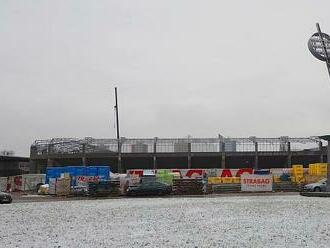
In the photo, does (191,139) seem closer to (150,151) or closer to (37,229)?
(150,151)

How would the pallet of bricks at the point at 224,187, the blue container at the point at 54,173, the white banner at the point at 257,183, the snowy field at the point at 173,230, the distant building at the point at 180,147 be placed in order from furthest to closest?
the distant building at the point at 180,147, the blue container at the point at 54,173, the white banner at the point at 257,183, the pallet of bricks at the point at 224,187, the snowy field at the point at 173,230

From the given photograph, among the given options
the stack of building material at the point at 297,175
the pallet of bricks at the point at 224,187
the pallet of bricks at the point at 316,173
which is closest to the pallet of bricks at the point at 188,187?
the pallet of bricks at the point at 224,187

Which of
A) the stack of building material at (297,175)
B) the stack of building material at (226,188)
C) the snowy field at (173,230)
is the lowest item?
the snowy field at (173,230)

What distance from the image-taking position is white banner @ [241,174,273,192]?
52688 mm

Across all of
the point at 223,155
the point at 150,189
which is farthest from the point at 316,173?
the point at 223,155

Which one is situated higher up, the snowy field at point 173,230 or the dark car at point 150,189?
the dark car at point 150,189

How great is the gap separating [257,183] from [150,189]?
11902 mm

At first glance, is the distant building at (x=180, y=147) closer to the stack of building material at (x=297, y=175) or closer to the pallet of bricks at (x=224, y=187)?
the stack of building material at (x=297, y=175)

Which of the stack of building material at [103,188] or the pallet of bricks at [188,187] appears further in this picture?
the pallet of bricks at [188,187]

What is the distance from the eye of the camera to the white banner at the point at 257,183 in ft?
173

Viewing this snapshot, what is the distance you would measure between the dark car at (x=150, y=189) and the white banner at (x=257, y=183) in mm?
9402

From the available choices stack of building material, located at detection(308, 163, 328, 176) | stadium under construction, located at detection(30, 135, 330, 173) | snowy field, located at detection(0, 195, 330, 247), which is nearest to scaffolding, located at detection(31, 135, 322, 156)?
stadium under construction, located at detection(30, 135, 330, 173)

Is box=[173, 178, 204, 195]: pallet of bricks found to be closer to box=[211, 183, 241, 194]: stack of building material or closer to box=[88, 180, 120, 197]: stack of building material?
box=[211, 183, 241, 194]: stack of building material

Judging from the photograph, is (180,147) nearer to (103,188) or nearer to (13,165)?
(13,165)
